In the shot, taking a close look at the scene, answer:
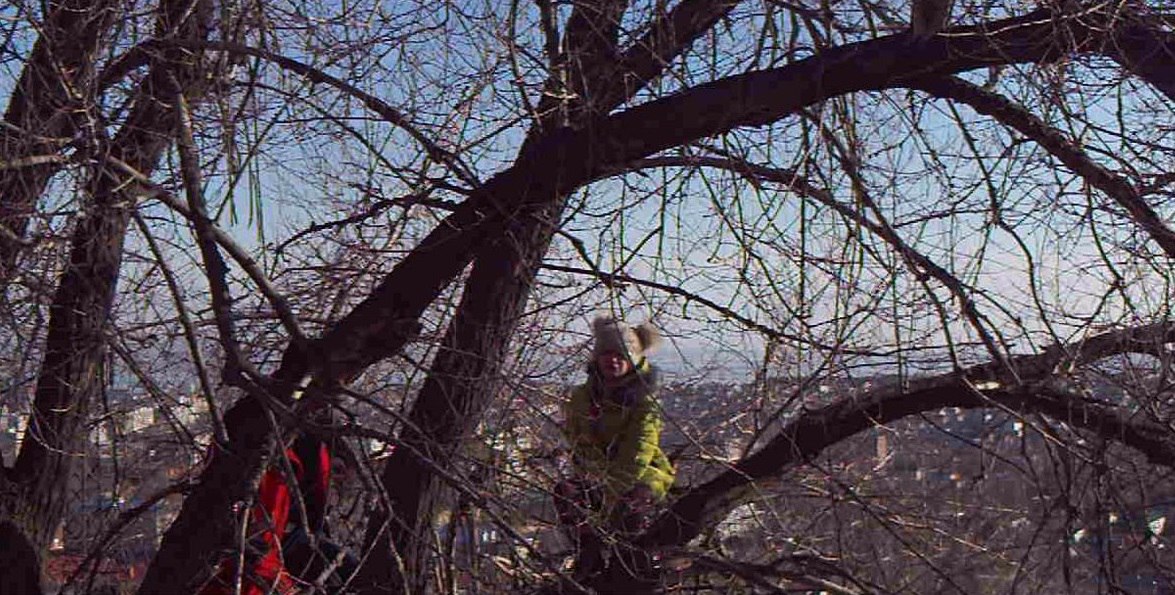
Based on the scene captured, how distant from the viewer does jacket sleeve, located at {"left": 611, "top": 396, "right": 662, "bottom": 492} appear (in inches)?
210

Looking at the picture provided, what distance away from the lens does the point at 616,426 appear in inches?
211

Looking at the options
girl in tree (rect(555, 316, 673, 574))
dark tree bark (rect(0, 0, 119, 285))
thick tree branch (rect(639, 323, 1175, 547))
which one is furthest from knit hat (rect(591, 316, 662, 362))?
dark tree bark (rect(0, 0, 119, 285))

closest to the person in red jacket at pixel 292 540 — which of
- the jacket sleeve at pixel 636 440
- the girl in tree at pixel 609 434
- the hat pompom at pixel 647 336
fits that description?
the girl in tree at pixel 609 434

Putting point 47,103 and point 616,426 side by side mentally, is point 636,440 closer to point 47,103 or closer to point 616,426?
point 616,426

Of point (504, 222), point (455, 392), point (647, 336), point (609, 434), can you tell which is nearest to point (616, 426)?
point (609, 434)

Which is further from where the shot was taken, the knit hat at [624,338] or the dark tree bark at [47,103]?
the knit hat at [624,338]

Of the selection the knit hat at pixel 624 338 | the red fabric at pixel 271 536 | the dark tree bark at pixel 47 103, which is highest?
the dark tree bark at pixel 47 103

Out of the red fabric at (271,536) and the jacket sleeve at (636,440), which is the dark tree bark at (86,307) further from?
the jacket sleeve at (636,440)

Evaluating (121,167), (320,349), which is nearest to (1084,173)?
(320,349)

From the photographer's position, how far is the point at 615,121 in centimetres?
512

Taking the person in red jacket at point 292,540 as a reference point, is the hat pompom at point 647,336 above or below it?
above

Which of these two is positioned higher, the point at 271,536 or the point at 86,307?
the point at 86,307

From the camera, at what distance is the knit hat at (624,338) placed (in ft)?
17.0

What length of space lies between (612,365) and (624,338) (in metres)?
0.17
